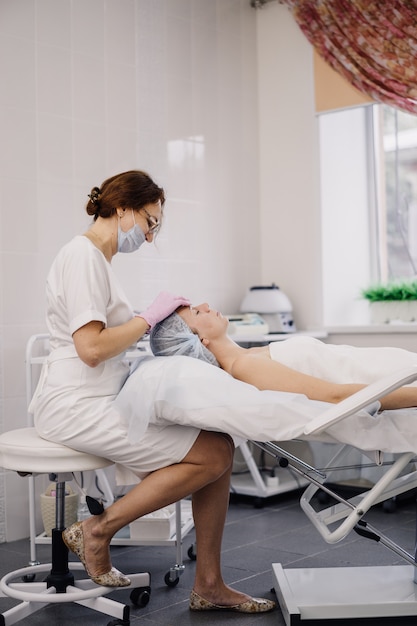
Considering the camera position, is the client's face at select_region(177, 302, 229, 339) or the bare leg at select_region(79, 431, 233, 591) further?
the client's face at select_region(177, 302, 229, 339)

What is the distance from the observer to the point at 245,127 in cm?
421

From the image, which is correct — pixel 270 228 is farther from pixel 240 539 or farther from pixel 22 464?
pixel 22 464

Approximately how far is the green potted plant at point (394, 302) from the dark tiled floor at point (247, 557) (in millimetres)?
887

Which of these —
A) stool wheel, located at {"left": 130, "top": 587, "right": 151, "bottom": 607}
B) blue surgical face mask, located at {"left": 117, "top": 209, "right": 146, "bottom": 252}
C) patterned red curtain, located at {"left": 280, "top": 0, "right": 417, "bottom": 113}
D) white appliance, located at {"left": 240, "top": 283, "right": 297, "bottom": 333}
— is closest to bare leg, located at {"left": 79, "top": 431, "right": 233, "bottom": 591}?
stool wheel, located at {"left": 130, "top": 587, "right": 151, "bottom": 607}

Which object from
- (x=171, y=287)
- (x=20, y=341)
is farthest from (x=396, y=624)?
(x=171, y=287)

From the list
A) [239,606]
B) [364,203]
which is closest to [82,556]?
[239,606]

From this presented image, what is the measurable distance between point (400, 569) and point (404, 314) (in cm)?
177

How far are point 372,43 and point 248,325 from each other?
1.43 meters

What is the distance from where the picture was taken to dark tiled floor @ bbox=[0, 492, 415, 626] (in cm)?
227

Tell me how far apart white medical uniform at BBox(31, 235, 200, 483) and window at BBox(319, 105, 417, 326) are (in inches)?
81.9

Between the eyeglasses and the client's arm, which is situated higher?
the eyeglasses

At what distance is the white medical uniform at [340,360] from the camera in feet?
7.30

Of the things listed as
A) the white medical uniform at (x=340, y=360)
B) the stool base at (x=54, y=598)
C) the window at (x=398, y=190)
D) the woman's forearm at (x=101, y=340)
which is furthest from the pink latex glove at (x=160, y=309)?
the window at (x=398, y=190)

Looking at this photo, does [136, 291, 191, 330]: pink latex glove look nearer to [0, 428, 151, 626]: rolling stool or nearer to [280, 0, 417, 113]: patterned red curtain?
[0, 428, 151, 626]: rolling stool
